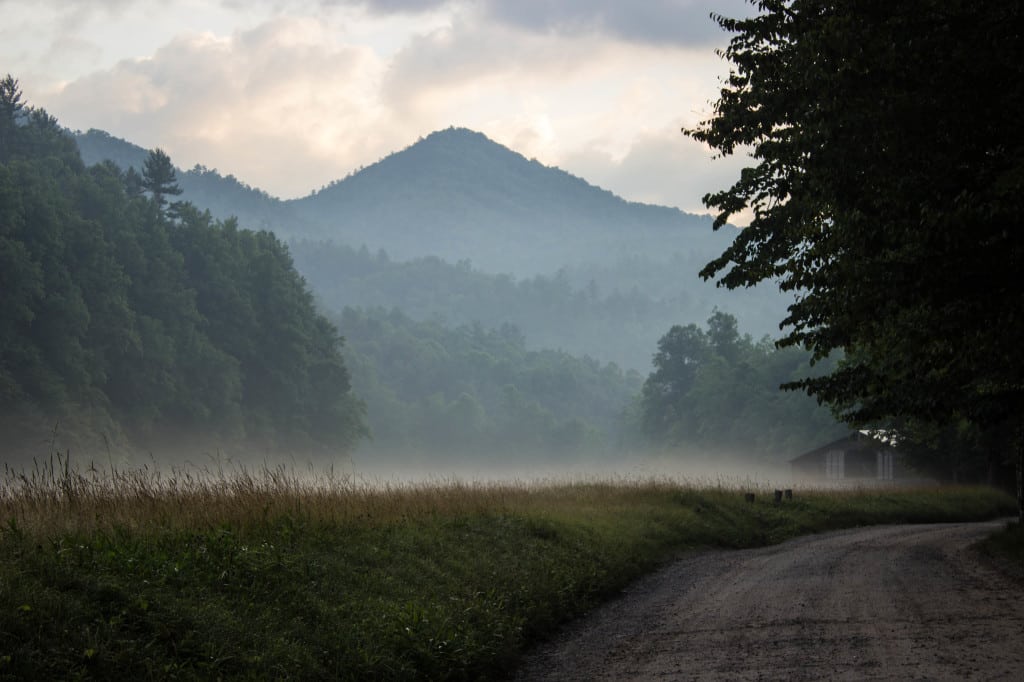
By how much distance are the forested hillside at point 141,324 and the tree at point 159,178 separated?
198 mm

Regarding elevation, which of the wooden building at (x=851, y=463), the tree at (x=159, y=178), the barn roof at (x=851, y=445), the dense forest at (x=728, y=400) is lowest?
the wooden building at (x=851, y=463)

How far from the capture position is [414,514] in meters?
17.3

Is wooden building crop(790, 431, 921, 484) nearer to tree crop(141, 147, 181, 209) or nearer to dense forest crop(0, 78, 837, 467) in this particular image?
dense forest crop(0, 78, 837, 467)

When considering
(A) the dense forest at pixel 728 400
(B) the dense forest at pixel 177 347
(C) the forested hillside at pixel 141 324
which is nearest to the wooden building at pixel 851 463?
(A) the dense forest at pixel 728 400

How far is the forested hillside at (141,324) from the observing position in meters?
63.0

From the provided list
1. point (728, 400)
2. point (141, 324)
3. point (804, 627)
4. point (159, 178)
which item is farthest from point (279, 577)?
point (728, 400)

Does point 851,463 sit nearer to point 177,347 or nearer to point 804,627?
point 177,347

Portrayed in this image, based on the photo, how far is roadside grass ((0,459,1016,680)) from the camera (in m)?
7.89

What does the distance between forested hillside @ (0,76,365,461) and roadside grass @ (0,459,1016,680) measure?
1795 inches

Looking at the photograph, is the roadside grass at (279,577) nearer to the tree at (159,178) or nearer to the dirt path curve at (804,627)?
the dirt path curve at (804,627)

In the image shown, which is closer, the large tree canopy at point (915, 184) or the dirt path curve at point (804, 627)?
the dirt path curve at point (804, 627)

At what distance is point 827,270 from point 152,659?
546 inches

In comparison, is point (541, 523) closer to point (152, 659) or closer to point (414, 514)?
point (414, 514)

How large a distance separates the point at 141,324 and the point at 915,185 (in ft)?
240
